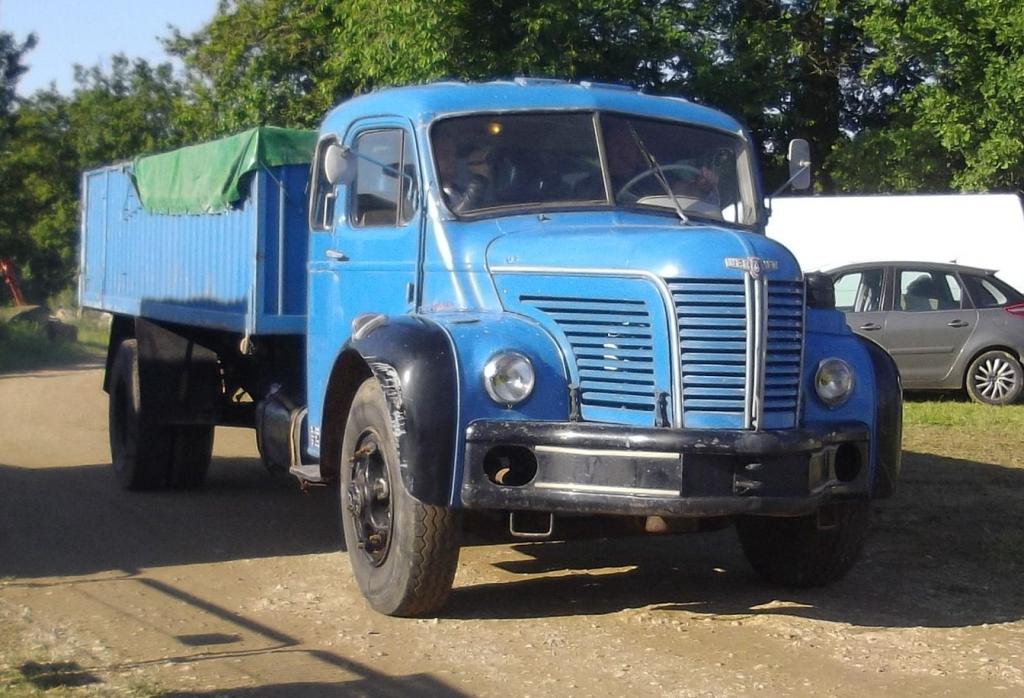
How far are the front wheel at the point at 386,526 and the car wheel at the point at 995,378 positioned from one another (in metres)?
11.1

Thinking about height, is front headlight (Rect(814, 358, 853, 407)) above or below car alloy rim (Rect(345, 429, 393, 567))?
above

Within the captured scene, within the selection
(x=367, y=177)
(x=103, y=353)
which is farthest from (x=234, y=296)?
(x=103, y=353)

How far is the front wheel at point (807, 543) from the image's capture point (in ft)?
22.7

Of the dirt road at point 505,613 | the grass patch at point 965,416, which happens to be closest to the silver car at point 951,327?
the grass patch at point 965,416

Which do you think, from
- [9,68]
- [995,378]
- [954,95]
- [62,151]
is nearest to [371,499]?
[995,378]

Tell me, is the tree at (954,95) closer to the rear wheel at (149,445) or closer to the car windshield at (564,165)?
the rear wheel at (149,445)

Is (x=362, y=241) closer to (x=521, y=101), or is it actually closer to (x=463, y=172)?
(x=463, y=172)

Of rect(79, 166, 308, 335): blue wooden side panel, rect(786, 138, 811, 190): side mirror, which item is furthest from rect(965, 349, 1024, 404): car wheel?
rect(79, 166, 308, 335): blue wooden side panel

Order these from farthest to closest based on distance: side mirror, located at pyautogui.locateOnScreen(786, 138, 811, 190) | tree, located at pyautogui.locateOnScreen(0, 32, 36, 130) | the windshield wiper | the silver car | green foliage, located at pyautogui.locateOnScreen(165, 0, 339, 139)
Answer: tree, located at pyautogui.locateOnScreen(0, 32, 36, 130), green foliage, located at pyautogui.locateOnScreen(165, 0, 339, 139), the silver car, side mirror, located at pyautogui.locateOnScreen(786, 138, 811, 190), the windshield wiper

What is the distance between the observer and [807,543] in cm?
711

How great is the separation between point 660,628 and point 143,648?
2235 mm

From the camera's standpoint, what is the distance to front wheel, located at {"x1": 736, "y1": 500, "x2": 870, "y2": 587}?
6.93m

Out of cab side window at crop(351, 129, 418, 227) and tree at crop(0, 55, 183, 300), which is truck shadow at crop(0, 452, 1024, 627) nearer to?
cab side window at crop(351, 129, 418, 227)

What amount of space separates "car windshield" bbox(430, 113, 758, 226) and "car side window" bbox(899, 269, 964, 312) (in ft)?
31.9
